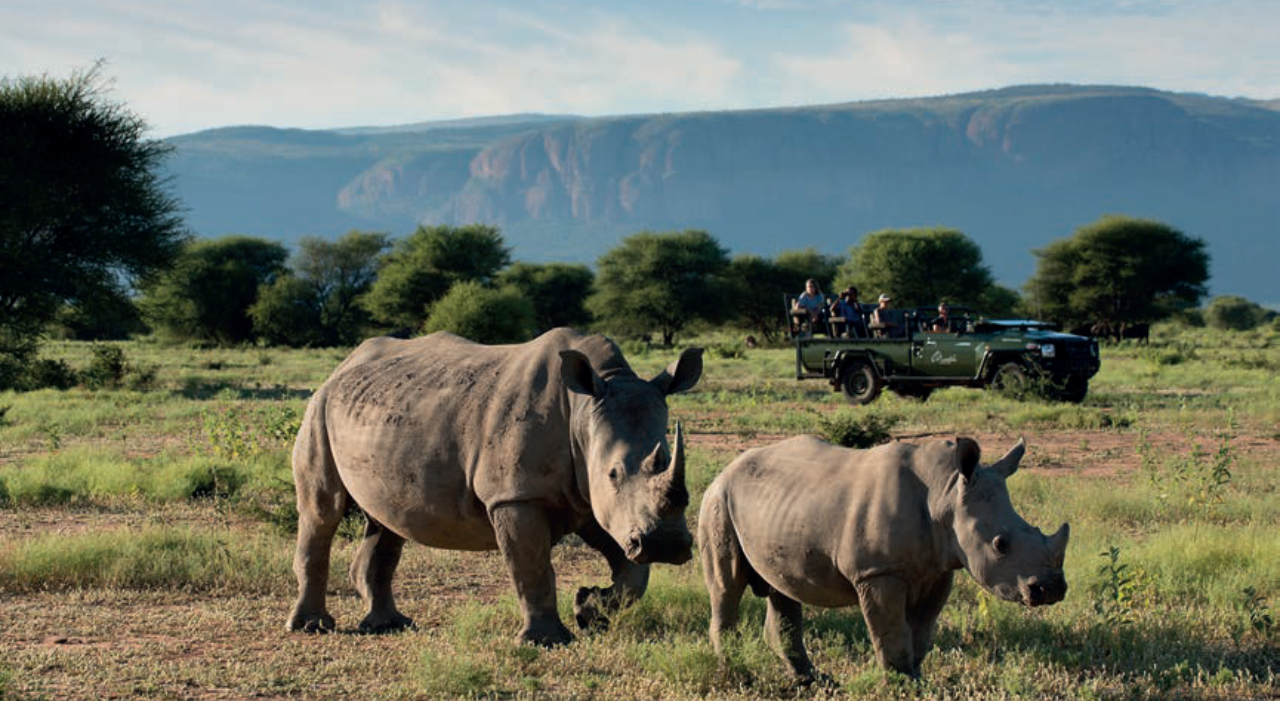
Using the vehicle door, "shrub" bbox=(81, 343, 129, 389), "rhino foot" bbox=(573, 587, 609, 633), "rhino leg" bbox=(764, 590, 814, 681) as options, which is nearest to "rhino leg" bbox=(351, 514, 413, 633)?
"rhino foot" bbox=(573, 587, 609, 633)

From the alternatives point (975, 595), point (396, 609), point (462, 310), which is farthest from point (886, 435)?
point (462, 310)

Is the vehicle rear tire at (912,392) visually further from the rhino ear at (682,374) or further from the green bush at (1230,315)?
the green bush at (1230,315)

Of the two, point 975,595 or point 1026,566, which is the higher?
point 1026,566

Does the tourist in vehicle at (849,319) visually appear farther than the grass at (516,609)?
Yes

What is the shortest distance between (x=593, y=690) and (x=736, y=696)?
0.66 metres

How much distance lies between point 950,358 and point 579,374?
17.6m

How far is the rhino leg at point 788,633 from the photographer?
20.3 feet

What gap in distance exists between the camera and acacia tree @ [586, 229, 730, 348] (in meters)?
57.5

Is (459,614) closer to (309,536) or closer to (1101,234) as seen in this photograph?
(309,536)

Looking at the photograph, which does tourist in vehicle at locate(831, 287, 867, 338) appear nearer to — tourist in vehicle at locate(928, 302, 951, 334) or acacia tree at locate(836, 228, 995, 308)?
tourist in vehicle at locate(928, 302, 951, 334)

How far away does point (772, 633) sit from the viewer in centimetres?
629

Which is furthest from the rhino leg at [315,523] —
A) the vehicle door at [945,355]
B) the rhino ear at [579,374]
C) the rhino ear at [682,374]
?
the vehicle door at [945,355]

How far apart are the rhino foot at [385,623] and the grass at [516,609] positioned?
19 centimetres

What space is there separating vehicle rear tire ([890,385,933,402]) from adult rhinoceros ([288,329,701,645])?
57.4 ft
